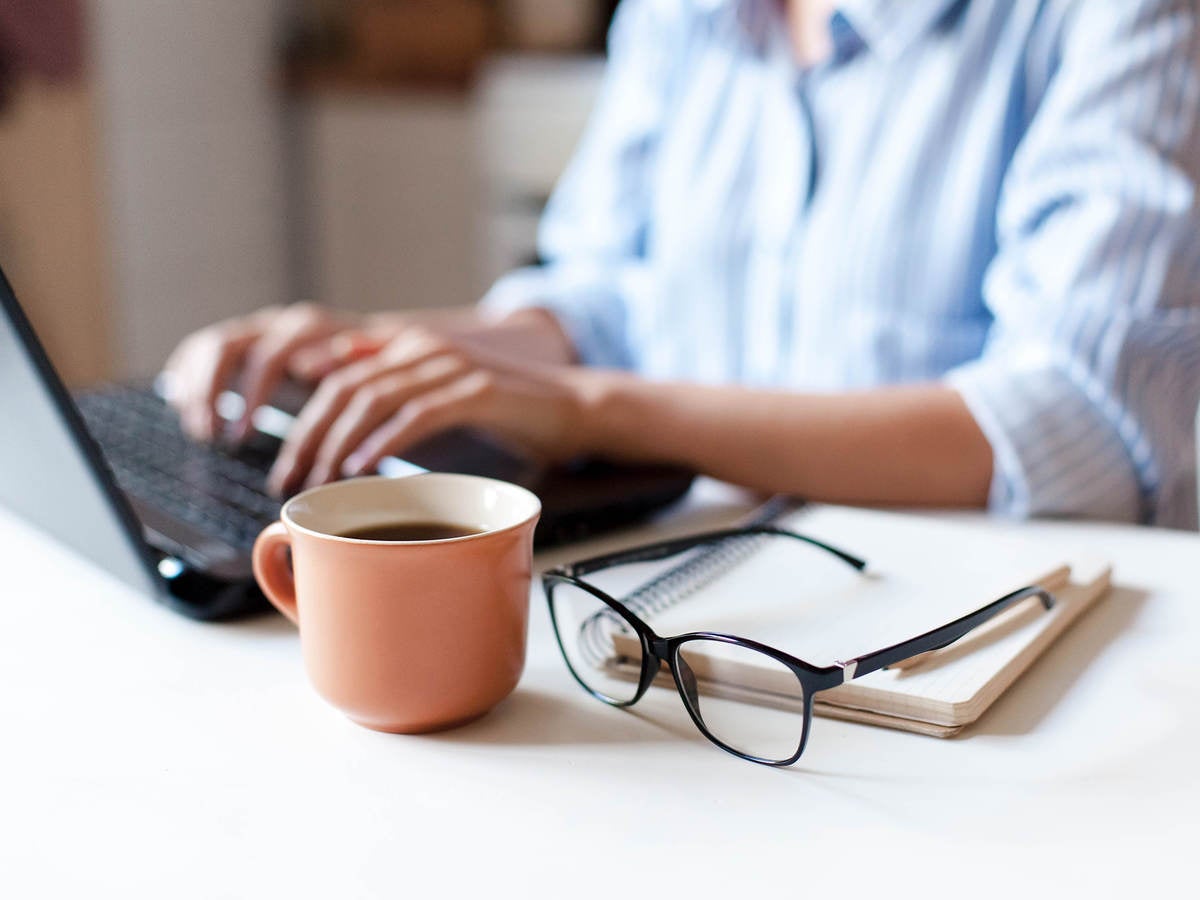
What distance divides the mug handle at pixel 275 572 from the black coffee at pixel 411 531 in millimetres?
33

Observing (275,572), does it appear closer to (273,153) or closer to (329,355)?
(329,355)

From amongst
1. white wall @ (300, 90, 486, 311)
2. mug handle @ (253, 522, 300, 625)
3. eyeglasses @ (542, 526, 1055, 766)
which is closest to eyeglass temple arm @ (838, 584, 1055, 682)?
eyeglasses @ (542, 526, 1055, 766)

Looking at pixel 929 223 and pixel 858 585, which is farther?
pixel 929 223

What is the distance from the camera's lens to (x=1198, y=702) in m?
0.53

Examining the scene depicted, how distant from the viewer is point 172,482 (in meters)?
0.77

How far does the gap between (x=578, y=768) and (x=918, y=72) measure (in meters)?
0.69

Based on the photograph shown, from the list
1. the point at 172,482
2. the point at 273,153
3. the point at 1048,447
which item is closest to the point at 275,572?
the point at 172,482

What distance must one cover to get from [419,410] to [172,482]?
0.53 ft

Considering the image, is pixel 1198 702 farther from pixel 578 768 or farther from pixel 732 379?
pixel 732 379

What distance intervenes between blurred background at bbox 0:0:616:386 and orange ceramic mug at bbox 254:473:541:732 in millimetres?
1895

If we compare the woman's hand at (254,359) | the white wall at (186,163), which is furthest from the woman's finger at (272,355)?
the white wall at (186,163)

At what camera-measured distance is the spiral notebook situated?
0.50 m

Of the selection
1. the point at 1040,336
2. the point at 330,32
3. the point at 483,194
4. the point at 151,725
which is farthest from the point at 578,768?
the point at 330,32

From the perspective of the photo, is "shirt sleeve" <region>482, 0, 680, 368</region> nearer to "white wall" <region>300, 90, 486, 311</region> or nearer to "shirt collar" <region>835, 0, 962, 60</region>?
"shirt collar" <region>835, 0, 962, 60</region>
